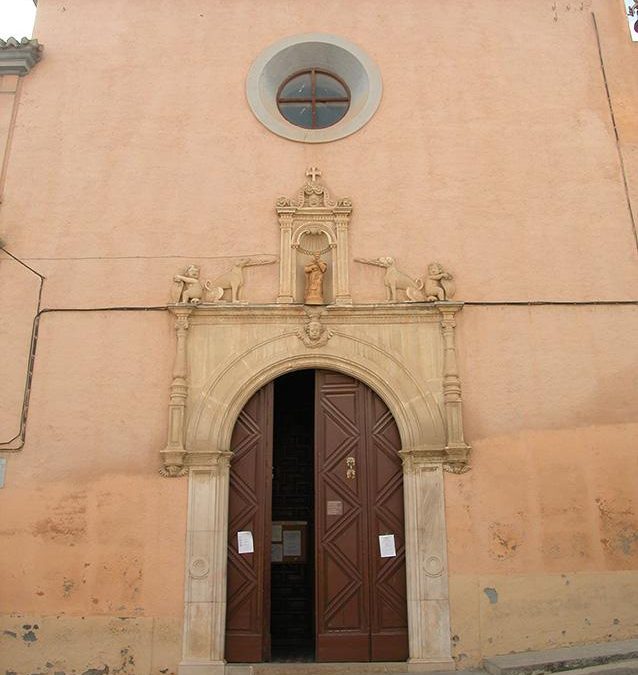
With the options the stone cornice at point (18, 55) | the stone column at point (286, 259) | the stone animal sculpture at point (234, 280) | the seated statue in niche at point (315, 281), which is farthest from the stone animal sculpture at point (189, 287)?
the stone cornice at point (18, 55)

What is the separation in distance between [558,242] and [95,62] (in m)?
5.94

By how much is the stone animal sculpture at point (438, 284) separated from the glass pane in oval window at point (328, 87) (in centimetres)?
273

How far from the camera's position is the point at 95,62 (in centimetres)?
871

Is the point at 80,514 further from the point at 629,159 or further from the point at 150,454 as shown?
the point at 629,159

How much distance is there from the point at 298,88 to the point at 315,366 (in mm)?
3742

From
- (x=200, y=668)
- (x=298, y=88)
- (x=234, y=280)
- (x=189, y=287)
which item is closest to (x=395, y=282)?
(x=234, y=280)

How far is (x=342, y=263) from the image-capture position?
7.85 metres

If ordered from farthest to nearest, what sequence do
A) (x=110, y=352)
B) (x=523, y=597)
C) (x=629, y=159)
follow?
(x=629, y=159), (x=110, y=352), (x=523, y=597)

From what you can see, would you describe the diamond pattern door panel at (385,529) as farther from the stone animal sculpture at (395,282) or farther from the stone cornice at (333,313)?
the stone animal sculpture at (395,282)

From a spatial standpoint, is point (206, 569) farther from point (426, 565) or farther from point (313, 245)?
point (313, 245)

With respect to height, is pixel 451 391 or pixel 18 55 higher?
pixel 18 55

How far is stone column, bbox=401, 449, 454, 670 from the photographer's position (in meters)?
6.76

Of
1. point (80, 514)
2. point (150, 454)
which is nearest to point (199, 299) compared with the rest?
point (150, 454)

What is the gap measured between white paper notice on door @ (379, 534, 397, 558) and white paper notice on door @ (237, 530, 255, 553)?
50.8 inches
